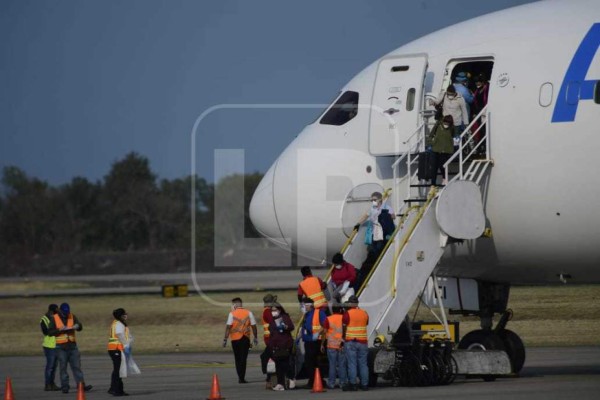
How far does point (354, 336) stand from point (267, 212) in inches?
171

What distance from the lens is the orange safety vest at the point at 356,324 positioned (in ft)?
84.1

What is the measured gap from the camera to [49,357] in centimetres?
3045

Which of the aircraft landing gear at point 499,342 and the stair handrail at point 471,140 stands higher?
the stair handrail at point 471,140

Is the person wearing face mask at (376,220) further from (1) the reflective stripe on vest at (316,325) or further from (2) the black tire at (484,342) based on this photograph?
(2) the black tire at (484,342)

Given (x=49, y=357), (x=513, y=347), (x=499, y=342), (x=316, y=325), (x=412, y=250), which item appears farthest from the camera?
(x=49, y=357)

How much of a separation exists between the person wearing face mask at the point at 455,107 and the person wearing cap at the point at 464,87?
0.39 meters

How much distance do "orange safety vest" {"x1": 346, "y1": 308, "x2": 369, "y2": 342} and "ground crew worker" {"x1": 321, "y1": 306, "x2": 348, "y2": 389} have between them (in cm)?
36

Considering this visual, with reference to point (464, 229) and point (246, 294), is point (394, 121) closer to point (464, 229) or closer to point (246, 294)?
point (464, 229)

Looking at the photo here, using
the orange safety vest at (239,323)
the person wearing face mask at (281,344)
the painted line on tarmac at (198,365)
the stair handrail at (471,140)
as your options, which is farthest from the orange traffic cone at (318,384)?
the painted line on tarmac at (198,365)

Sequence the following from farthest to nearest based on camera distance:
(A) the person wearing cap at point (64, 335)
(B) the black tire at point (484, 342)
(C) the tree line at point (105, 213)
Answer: (C) the tree line at point (105, 213)
(A) the person wearing cap at point (64, 335)
(B) the black tire at point (484, 342)

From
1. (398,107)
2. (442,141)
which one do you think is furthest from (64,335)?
(442,141)

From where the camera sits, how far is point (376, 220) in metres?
27.0

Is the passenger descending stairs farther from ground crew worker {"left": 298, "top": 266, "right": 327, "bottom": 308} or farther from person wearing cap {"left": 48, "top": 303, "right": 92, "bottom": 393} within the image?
person wearing cap {"left": 48, "top": 303, "right": 92, "bottom": 393}

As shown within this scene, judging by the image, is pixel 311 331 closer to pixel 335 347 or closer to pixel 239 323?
pixel 335 347
